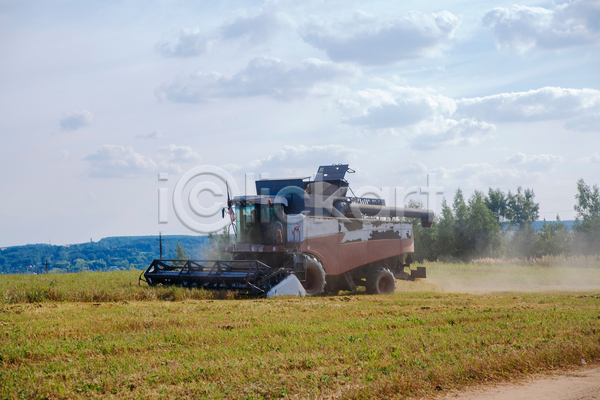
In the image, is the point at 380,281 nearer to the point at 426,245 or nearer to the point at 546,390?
the point at 546,390

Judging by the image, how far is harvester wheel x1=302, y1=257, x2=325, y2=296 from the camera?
1474 cm

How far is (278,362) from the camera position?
6.11m

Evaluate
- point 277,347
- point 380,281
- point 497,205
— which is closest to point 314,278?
point 380,281

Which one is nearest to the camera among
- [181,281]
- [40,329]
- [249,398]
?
[249,398]

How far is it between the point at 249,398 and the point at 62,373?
225 cm

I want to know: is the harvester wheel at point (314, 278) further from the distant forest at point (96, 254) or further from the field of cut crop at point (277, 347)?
the distant forest at point (96, 254)

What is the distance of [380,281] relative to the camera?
1716 centimetres

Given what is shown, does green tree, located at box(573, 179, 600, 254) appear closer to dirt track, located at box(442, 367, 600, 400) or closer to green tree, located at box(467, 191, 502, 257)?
green tree, located at box(467, 191, 502, 257)

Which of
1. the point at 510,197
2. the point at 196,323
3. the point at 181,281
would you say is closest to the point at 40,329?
the point at 196,323

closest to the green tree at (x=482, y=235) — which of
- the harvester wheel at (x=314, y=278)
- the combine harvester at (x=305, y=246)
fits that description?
the combine harvester at (x=305, y=246)

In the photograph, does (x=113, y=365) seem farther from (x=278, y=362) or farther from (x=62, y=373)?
(x=278, y=362)

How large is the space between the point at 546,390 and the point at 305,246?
9.78 meters

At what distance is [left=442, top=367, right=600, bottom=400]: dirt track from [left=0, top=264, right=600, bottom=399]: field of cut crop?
0.25 m

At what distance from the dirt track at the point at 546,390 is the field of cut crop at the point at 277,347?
0.25m
